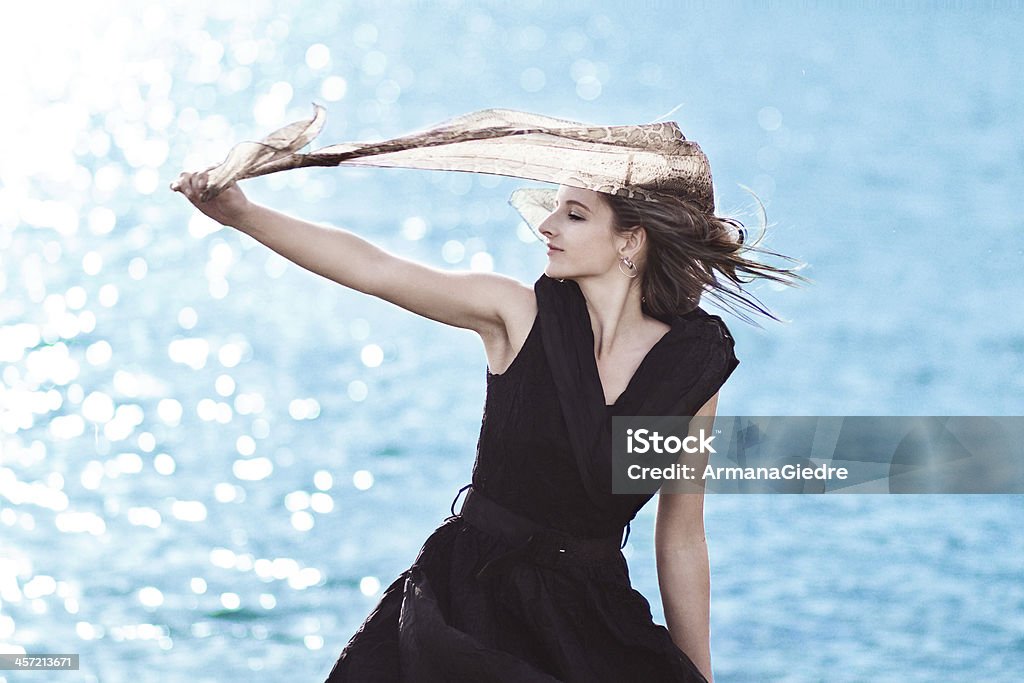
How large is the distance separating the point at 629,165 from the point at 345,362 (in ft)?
26.0

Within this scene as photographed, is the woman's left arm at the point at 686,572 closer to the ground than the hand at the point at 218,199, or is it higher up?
closer to the ground

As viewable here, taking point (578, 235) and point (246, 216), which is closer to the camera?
point (246, 216)

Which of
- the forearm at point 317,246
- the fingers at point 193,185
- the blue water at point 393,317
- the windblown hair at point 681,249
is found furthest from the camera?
the blue water at point 393,317

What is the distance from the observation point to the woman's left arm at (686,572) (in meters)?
3.00

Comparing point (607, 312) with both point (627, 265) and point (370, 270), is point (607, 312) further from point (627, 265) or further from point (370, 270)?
point (370, 270)

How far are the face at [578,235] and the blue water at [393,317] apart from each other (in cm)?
443

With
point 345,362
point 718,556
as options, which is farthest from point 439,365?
point 718,556

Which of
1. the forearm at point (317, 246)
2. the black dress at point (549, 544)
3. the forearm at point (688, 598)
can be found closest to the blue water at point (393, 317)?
the forearm at point (688, 598)

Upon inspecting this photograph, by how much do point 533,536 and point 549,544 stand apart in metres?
0.03

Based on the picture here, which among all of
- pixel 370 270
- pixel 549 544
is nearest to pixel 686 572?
pixel 549 544

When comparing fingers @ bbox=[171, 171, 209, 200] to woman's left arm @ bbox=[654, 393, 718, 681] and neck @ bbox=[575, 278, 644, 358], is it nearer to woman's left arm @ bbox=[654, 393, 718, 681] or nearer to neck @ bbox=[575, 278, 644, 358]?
neck @ bbox=[575, 278, 644, 358]

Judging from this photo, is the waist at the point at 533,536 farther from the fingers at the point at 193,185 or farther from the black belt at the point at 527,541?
the fingers at the point at 193,185

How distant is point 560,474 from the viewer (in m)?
2.87

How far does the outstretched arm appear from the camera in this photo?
104 inches
